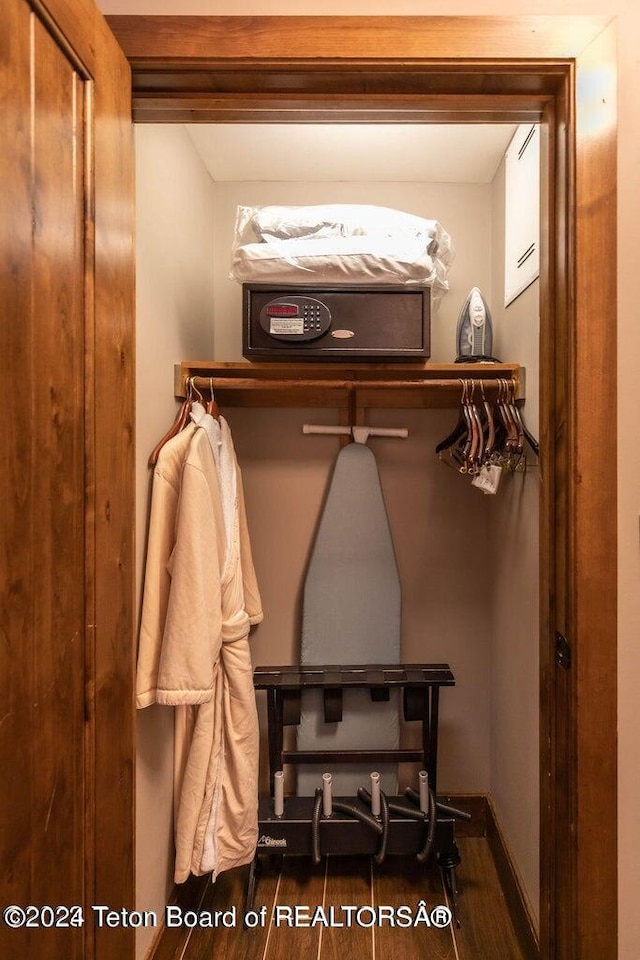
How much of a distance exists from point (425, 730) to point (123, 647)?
139cm

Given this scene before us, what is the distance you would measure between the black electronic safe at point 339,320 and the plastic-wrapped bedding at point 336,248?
0.03 meters

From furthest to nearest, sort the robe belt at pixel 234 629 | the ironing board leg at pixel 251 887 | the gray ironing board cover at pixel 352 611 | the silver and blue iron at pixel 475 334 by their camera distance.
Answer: the gray ironing board cover at pixel 352 611 < the silver and blue iron at pixel 475 334 < the ironing board leg at pixel 251 887 < the robe belt at pixel 234 629

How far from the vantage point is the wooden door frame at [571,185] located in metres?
0.96

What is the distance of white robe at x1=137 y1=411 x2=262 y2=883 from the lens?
1422 millimetres

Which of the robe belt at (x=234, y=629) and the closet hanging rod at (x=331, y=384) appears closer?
the robe belt at (x=234, y=629)

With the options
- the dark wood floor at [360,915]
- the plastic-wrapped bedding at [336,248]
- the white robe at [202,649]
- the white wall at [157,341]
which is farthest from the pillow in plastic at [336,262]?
the dark wood floor at [360,915]

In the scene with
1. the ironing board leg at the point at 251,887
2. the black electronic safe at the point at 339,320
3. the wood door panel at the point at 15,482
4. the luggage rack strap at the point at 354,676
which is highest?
the black electronic safe at the point at 339,320

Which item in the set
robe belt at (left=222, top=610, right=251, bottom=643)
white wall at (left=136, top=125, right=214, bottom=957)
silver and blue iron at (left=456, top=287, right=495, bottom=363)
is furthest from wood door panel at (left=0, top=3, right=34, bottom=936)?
silver and blue iron at (left=456, top=287, right=495, bottom=363)

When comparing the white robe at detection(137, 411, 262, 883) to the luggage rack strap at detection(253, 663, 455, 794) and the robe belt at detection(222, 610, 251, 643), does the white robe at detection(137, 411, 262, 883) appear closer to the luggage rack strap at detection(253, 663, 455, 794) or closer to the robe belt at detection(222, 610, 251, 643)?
the robe belt at detection(222, 610, 251, 643)

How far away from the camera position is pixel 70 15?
776mm

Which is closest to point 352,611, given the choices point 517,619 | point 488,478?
point 517,619

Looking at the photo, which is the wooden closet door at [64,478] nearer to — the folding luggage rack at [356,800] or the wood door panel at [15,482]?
the wood door panel at [15,482]

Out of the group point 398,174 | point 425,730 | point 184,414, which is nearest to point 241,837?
point 425,730

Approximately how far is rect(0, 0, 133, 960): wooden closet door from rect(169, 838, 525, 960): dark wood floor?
2.85ft
